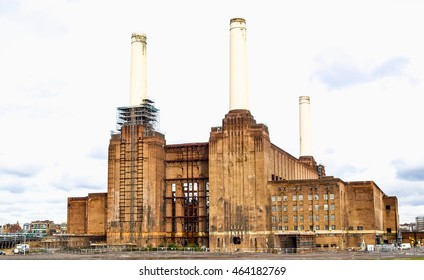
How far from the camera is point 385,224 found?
4958 inches

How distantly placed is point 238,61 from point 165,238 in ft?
117

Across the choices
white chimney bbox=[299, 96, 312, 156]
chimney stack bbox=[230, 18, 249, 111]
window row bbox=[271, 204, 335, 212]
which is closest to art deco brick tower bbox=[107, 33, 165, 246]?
chimney stack bbox=[230, 18, 249, 111]

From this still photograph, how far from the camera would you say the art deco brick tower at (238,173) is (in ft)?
340

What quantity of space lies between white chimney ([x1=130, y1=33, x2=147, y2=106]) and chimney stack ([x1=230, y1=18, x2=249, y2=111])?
60.8ft

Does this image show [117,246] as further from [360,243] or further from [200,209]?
[360,243]

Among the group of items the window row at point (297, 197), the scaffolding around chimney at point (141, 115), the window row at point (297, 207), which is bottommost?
the window row at point (297, 207)

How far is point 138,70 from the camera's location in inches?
4592

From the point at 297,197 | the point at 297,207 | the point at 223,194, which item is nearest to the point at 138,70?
the point at 223,194

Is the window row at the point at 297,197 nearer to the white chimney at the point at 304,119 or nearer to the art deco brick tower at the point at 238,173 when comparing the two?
the art deco brick tower at the point at 238,173

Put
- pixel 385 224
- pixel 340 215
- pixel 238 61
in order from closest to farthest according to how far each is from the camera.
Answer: pixel 340 215, pixel 238 61, pixel 385 224

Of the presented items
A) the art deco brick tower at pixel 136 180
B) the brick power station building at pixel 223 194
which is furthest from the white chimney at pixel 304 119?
the art deco brick tower at pixel 136 180

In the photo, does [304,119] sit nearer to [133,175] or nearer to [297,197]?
[297,197]

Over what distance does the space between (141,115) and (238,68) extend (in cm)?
2059
